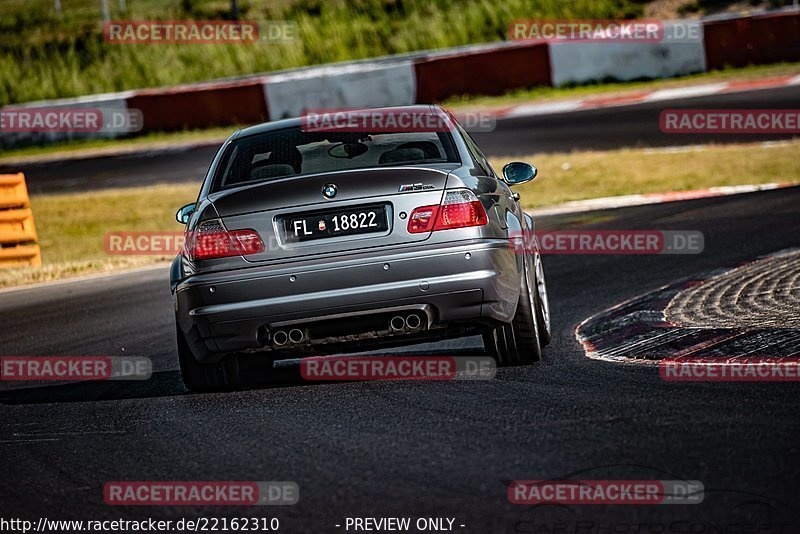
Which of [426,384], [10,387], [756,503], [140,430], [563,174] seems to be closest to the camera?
[756,503]

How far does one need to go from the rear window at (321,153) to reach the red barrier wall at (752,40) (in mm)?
20929

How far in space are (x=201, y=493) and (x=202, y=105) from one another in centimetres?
2726

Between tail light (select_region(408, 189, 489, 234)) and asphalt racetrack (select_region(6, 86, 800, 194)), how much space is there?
1396cm

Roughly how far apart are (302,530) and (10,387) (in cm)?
430

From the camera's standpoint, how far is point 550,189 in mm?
18891

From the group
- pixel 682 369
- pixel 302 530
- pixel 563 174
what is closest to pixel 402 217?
pixel 682 369

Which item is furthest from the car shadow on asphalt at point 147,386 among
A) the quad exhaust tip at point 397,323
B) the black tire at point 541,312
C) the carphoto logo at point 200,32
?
the carphoto logo at point 200,32

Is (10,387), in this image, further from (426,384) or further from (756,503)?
(756,503)

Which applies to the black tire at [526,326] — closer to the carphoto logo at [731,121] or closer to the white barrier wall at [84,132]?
the carphoto logo at [731,121]

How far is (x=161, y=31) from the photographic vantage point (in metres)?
42.8

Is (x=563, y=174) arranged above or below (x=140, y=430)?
below

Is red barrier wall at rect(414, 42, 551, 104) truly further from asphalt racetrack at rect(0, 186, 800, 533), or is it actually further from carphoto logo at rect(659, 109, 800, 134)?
asphalt racetrack at rect(0, 186, 800, 533)

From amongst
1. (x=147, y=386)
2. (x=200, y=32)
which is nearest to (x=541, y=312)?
(x=147, y=386)

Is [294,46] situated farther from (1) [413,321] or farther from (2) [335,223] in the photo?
(1) [413,321]
